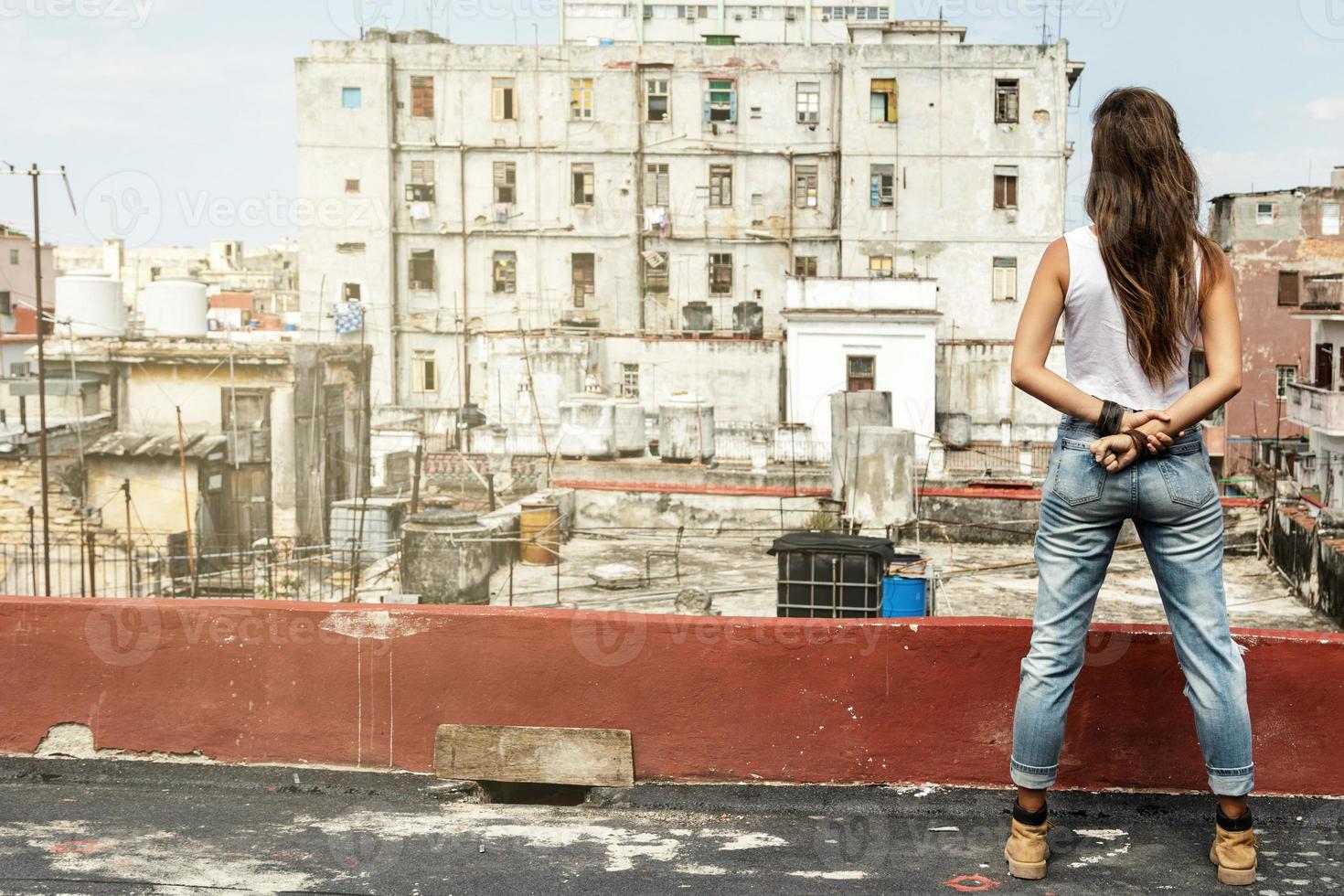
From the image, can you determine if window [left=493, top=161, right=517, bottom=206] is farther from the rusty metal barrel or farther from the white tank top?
the white tank top

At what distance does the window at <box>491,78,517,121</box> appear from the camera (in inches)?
1885

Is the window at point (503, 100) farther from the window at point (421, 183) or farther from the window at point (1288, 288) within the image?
the window at point (1288, 288)

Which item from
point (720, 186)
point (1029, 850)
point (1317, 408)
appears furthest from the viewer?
point (720, 186)

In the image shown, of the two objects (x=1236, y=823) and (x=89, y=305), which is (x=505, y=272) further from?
(x=1236, y=823)

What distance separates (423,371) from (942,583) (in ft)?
100

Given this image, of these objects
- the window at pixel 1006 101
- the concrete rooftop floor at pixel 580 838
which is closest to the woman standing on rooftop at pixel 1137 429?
the concrete rooftop floor at pixel 580 838

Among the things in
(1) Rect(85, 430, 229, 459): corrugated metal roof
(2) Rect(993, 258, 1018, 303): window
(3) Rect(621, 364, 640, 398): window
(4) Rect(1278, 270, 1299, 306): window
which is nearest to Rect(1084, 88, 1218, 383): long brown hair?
(1) Rect(85, 430, 229, 459): corrugated metal roof

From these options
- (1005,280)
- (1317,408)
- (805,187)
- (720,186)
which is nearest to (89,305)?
(720,186)

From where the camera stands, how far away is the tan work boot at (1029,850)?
3.86m

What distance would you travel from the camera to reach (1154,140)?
370cm

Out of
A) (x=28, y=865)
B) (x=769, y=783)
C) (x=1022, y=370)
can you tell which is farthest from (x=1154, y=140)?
(x=28, y=865)

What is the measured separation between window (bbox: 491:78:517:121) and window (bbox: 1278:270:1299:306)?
30029 mm

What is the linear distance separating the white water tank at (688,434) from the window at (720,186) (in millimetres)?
17143

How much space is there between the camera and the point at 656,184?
48625 millimetres
